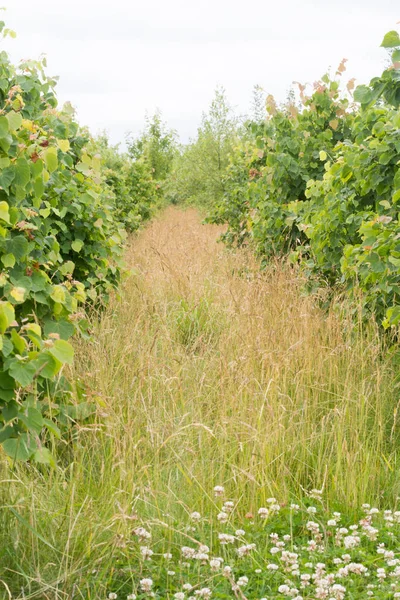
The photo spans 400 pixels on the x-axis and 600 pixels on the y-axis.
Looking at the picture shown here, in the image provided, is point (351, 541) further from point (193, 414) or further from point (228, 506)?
point (193, 414)

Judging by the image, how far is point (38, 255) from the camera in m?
3.68

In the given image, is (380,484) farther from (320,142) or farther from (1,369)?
(320,142)

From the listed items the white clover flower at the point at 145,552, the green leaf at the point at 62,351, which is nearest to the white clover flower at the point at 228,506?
the white clover flower at the point at 145,552

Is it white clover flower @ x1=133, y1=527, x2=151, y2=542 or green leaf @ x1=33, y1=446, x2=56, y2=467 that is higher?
green leaf @ x1=33, y1=446, x2=56, y2=467

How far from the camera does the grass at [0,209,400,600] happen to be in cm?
276

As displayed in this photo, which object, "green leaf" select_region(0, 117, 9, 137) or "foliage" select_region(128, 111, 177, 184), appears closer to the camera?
"green leaf" select_region(0, 117, 9, 137)

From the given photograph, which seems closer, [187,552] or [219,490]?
[187,552]

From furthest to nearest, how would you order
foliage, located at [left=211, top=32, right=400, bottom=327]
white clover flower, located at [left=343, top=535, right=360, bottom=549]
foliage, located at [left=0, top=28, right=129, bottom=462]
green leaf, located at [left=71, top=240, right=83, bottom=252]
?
green leaf, located at [left=71, top=240, right=83, bottom=252], foliage, located at [left=211, top=32, right=400, bottom=327], white clover flower, located at [left=343, top=535, right=360, bottom=549], foliage, located at [left=0, top=28, right=129, bottom=462]

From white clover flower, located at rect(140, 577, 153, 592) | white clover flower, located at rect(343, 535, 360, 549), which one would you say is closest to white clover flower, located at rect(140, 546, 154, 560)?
white clover flower, located at rect(140, 577, 153, 592)

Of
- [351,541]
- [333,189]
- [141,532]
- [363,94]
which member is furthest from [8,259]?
[333,189]

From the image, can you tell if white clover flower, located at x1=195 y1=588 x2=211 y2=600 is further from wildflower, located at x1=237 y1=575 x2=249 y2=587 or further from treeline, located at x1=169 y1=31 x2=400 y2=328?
treeline, located at x1=169 y1=31 x2=400 y2=328

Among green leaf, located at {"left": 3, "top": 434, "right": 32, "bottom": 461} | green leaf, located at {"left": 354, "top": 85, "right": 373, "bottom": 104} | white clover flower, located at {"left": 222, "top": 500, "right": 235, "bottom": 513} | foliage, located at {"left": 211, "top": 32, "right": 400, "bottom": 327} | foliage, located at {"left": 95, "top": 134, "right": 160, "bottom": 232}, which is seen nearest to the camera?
green leaf, located at {"left": 3, "top": 434, "right": 32, "bottom": 461}

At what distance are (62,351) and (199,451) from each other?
140 centimetres

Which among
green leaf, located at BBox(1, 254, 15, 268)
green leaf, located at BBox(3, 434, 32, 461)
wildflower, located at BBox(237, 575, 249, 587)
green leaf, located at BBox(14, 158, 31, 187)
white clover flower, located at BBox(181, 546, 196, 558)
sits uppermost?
green leaf, located at BBox(14, 158, 31, 187)
